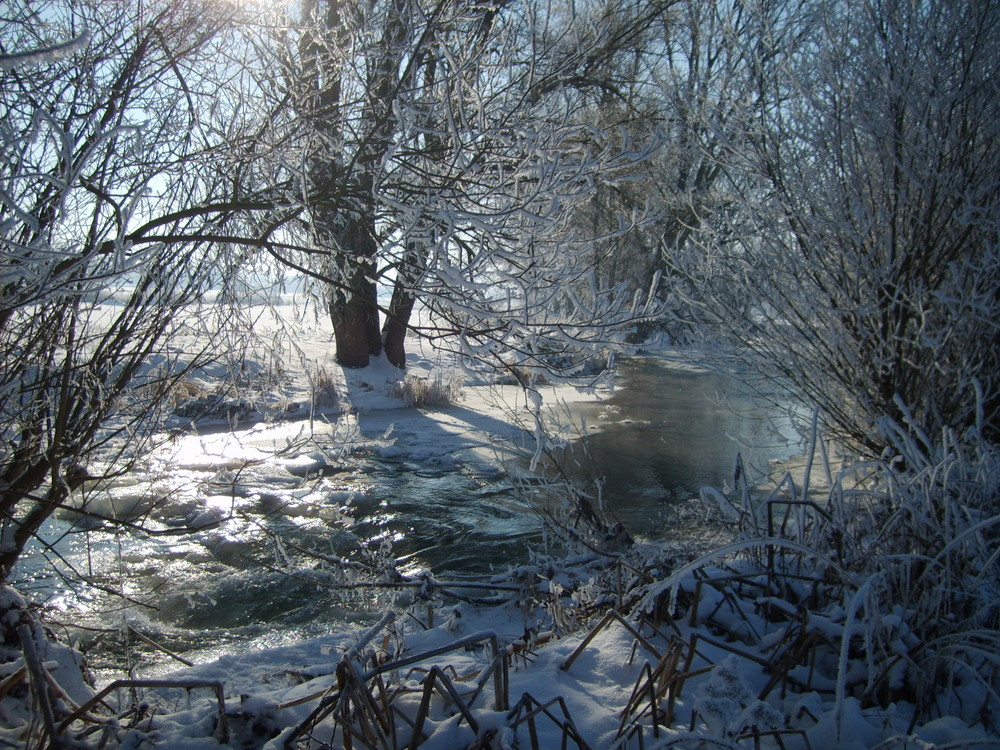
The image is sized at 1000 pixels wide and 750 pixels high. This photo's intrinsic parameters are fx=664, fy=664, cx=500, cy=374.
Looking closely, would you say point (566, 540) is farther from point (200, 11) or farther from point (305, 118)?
point (200, 11)

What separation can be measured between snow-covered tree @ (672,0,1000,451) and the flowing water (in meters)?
1.01

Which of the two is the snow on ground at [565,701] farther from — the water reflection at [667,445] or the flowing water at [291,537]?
the water reflection at [667,445]

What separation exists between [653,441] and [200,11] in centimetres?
784

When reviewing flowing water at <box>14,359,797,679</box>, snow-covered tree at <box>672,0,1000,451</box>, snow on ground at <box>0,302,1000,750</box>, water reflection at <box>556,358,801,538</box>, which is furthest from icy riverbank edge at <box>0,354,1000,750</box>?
water reflection at <box>556,358,801,538</box>

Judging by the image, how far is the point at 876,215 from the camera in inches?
185

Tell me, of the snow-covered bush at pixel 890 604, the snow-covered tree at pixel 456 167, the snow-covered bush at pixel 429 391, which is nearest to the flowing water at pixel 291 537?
the snow-covered tree at pixel 456 167

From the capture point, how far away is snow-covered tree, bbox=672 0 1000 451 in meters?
4.20

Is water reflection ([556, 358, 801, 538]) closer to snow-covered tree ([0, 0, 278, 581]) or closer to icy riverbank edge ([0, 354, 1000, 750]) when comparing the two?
icy riverbank edge ([0, 354, 1000, 750])

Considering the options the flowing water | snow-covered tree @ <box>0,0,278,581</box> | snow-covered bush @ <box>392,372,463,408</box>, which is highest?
snow-covered tree @ <box>0,0,278,581</box>

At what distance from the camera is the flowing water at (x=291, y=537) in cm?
419

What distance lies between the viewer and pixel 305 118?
10.1ft

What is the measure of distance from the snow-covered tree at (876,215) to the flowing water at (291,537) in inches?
39.8

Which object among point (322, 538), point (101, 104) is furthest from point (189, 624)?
point (101, 104)

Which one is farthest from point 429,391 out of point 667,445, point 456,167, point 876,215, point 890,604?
point 890,604
